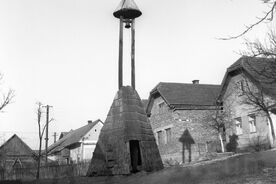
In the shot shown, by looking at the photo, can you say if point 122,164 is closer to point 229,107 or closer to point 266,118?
point 266,118

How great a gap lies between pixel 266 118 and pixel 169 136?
10.0m

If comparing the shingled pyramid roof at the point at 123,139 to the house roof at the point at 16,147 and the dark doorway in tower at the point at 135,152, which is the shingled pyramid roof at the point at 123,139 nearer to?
the dark doorway in tower at the point at 135,152

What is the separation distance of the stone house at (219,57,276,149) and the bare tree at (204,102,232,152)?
34 cm

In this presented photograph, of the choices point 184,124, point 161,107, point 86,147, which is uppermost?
point 161,107

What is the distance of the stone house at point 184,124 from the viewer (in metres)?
29.4

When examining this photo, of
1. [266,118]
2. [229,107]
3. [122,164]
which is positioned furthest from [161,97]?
[122,164]

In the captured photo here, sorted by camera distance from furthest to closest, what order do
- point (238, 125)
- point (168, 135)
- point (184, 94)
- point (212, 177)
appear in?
point (184, 94) < point (168, 135) < point (238, 125) < point (212, 177)

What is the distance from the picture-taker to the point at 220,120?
27.9 metres

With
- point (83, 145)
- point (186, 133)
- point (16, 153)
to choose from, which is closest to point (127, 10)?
point (186, 133)

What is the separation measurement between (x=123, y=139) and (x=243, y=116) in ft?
56.1

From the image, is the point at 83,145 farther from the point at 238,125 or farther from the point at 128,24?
the point at 128,24

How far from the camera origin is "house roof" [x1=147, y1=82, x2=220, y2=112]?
99.6 ft

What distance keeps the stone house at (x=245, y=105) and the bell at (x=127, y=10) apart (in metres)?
11.1

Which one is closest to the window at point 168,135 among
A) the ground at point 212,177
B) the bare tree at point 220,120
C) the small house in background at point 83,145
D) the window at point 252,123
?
the bare tree at point 220,120
